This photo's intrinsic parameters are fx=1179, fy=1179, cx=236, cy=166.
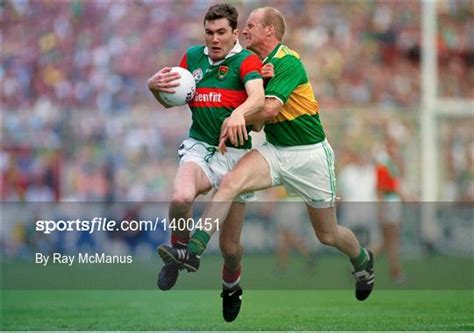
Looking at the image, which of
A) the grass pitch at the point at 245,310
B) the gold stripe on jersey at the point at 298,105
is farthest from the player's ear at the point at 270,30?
the grass pitch at the point at 245,310

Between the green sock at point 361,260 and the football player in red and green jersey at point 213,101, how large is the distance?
53.9 inches

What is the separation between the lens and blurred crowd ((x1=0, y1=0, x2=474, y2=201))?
20.6 metres

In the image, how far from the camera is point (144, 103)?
70.9ft

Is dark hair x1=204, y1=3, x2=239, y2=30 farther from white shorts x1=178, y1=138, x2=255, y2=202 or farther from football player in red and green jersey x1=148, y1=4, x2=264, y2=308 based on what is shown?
white shorts x1=178, y1=138, x2=255, y2=202

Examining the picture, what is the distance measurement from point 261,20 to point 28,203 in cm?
1143

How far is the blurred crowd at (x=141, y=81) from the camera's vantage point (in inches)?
811

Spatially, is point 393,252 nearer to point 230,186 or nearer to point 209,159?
point 209,159

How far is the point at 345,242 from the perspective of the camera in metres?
9.85

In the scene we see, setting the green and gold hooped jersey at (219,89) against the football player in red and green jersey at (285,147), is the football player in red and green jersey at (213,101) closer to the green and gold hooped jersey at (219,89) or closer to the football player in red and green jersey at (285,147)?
the green and gold hooped jersey at (219,89)

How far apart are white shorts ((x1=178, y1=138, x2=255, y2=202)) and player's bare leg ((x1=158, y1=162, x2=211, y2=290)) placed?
0.07 meters

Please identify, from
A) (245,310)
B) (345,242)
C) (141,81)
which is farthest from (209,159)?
(141,81)

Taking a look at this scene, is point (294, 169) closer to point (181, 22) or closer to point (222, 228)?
point (222, 228)

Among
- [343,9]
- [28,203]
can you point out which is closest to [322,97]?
[343,9]

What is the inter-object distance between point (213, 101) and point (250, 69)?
0.39 meters
